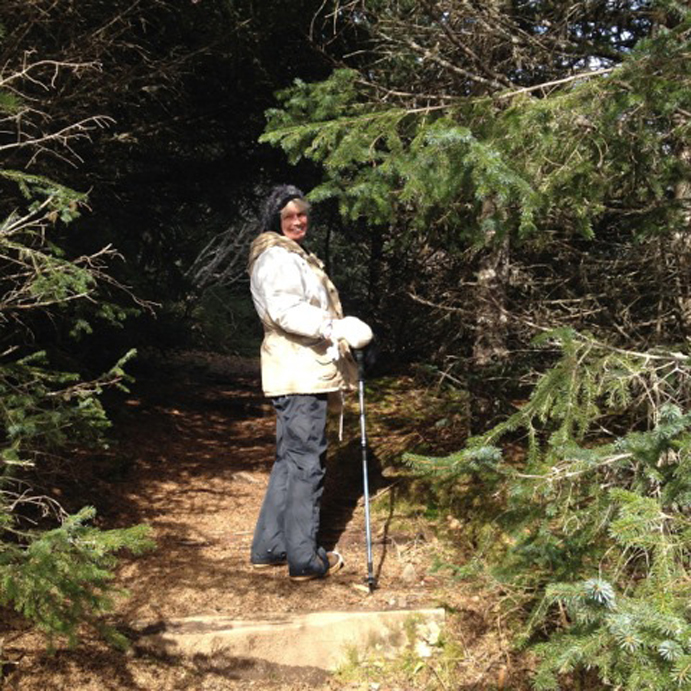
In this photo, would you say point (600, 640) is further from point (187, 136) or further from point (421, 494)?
point (187, 136)

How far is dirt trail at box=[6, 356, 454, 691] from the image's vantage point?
3430 millimetres

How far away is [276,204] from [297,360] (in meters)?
1.00

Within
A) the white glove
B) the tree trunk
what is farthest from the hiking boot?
the tree trunk

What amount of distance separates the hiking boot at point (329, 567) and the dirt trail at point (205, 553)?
1.5 inches

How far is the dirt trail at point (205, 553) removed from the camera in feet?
11.3

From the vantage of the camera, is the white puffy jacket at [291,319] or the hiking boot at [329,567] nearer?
the white puffy jacket at [291,319]

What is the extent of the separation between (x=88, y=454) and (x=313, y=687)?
3.27 m

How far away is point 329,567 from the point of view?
434 cm

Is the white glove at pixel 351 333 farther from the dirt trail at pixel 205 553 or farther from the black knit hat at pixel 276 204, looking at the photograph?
the dirt trail at pixel 205 553

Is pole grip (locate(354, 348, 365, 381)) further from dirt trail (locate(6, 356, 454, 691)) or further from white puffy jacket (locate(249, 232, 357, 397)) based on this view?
dirt trail (locate(6, 356, 454, 691))

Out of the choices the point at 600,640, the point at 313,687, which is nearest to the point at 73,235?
the point at 313,687

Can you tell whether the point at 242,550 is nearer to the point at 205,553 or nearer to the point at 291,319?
the point at 205,553

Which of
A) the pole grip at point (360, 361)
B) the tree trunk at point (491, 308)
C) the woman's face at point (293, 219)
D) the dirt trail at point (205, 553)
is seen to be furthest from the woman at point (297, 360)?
the tree trunk at point (491, 308)

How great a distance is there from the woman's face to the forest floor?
214 centimetres
